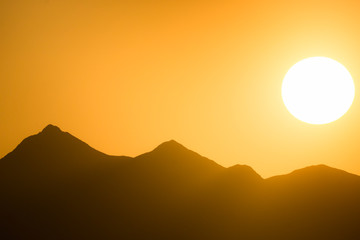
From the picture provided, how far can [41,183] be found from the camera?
9631cm

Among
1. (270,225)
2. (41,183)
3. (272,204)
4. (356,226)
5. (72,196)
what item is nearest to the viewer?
(356,226)

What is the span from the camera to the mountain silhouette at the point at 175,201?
241ft

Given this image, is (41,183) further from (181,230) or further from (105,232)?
(181,230)

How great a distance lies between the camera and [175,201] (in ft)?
270

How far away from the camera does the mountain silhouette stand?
73.4 meters

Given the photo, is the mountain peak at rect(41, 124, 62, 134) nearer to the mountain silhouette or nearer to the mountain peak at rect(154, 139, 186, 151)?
the mountain silhouette

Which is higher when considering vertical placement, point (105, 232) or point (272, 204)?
point (272, 204)

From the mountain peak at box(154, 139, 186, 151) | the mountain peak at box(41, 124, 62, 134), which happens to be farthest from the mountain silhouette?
the mountain peak at box(41, 124, 62, 134)

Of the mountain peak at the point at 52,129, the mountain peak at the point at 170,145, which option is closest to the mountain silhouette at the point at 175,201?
the mountain peak at the point at 170,145

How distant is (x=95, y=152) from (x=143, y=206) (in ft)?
97.3

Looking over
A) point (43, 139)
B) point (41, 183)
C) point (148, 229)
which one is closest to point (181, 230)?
point (148, 229)

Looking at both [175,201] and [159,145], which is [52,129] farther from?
[175,201]

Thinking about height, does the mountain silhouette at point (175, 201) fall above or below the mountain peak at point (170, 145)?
below

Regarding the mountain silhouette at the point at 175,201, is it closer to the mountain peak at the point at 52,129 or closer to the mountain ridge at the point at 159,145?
the mountain ridge at the point at 159,145
